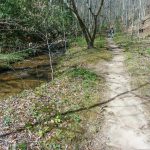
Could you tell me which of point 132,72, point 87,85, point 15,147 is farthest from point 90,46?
point 15,147

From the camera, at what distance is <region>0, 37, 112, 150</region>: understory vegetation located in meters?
11.3

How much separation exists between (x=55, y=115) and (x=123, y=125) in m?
2.68

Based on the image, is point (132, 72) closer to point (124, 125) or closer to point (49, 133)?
point (124, 125)

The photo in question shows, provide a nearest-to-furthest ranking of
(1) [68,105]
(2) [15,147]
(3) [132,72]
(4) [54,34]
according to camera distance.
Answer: (2) [15,147] < (1) [68,105] < (3) [132,72] < (4) [54,34]

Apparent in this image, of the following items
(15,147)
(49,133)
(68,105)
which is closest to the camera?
(15,147)

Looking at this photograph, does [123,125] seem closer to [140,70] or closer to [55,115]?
[55,115]

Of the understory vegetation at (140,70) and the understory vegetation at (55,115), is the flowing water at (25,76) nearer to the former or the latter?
the understory vegetation at (55,115)

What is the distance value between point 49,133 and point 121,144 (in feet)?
8.42

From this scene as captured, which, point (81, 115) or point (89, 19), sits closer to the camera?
point (81, 115)

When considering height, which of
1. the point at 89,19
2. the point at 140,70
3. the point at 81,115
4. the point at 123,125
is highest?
the point at 89,19

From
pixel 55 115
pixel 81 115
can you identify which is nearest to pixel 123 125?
pixel 81 115

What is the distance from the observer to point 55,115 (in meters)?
13.0

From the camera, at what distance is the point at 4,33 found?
30750 millimetres

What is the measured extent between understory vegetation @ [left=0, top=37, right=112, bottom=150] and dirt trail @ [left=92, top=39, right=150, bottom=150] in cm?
47
